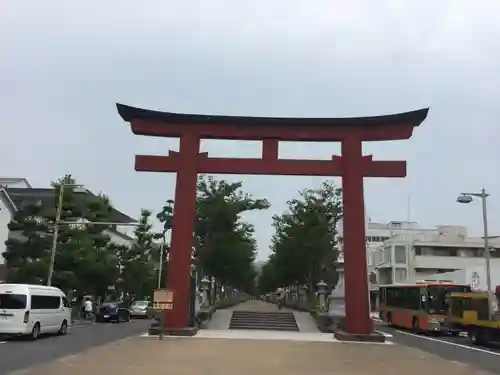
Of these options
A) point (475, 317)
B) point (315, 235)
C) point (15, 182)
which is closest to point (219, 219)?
point (315, 235)

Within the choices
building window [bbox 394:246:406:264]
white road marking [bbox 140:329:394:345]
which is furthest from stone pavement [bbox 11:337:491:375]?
building window [bbox 394:246:406:264]

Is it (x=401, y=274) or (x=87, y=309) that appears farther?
(x=401, y=274)

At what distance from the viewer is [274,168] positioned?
84.5 ft

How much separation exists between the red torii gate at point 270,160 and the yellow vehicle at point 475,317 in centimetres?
615

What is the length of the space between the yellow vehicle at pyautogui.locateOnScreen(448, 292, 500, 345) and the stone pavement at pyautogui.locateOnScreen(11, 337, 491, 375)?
6.93 meters

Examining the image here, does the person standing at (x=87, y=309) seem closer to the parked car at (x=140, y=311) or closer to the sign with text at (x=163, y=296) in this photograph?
the parked car at (x=140, y=311)

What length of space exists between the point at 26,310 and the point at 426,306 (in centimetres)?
2108

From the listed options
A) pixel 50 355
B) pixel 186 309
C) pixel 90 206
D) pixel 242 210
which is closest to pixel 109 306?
pixel 90 206

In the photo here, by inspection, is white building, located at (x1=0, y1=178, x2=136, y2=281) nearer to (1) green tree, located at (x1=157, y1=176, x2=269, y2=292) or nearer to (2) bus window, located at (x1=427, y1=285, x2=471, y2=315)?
(1) green tree, located at (x1=157, y1=176, x2=269, y2=292)

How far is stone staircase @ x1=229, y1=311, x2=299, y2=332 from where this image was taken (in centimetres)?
3100

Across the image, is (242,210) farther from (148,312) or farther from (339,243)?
(148,312)

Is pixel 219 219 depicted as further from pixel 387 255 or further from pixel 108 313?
pixel 387 255

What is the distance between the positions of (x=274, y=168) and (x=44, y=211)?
699 inches

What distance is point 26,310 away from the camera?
2239 centimetres
